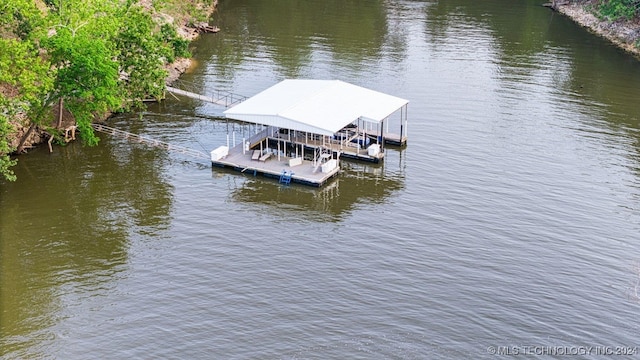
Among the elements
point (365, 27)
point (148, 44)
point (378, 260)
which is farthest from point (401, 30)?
point (378, 260)

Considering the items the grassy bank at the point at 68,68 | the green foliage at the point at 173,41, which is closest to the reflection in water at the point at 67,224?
the grassy bank at the point at 68,68

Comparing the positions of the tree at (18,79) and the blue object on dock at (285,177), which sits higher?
the tree at (18,79)

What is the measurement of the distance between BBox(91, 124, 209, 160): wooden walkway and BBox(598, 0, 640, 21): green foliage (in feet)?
238

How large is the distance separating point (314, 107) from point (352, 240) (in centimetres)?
1739

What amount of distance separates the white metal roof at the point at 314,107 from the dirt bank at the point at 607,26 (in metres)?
50.2

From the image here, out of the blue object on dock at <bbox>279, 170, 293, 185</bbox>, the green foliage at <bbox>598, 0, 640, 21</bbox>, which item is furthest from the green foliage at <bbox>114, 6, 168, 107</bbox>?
the green foliage at <bbox>598, 0, 640, 21</bbox>

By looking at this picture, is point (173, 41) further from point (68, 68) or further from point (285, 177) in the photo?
point (285, 177)

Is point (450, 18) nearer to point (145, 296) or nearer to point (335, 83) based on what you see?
point (335, 83)

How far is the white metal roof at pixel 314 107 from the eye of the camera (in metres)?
64.9

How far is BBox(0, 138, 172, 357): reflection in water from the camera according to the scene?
4584cm

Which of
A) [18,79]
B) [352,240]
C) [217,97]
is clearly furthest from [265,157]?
[18,79]

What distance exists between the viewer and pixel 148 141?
2749 inches

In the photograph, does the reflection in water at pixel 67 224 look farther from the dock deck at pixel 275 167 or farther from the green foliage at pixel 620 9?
the green foliage at pixel 620 9

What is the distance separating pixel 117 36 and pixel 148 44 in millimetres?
2833
